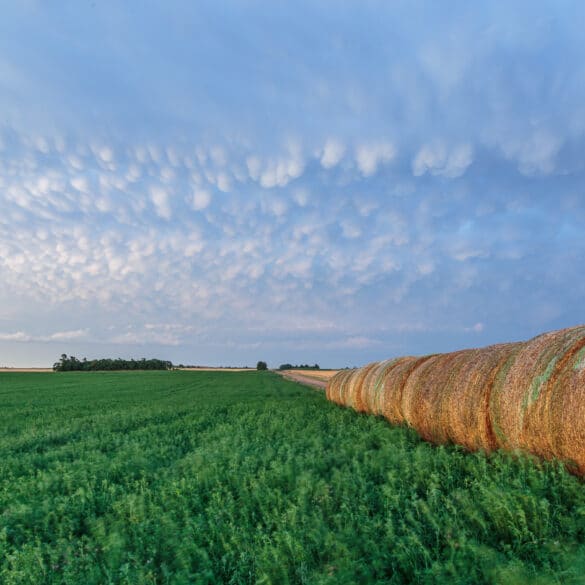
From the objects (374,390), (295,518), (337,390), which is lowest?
(295,518)

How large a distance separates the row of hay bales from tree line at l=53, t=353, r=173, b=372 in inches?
4749

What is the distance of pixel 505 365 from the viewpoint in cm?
606

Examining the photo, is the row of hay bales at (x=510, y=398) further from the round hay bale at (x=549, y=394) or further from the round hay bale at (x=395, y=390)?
the round hay bale at (x=395, y=390)

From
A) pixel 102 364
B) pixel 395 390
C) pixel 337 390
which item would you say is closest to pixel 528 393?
pixel 395 390

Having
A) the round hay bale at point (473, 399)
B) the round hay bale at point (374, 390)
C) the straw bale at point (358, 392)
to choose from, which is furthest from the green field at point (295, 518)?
the straw bale at point (358, 392)

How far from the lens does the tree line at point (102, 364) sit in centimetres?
11639

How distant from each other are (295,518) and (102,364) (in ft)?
431

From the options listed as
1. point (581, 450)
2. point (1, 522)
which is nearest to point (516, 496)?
point (581, 450)

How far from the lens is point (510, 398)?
5637 millimetres

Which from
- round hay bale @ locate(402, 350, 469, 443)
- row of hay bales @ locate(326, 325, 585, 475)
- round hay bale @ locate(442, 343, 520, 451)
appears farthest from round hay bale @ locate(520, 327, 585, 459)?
round hay bale @ locate(402, 350, 469, 443)

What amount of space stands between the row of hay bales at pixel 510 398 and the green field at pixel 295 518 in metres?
0.33

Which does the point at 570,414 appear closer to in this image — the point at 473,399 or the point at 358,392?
the point at 473,399

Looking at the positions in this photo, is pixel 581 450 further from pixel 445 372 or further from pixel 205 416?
pixel 205 416

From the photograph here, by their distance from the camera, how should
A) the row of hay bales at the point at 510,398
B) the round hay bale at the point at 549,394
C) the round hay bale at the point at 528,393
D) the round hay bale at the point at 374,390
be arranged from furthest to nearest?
the round hay bale at the point at 374,390 → the round hay bale at the point at 528,393 → the round hay bale at the point at 549,394 → the row of hay bales at the point at 510,398
